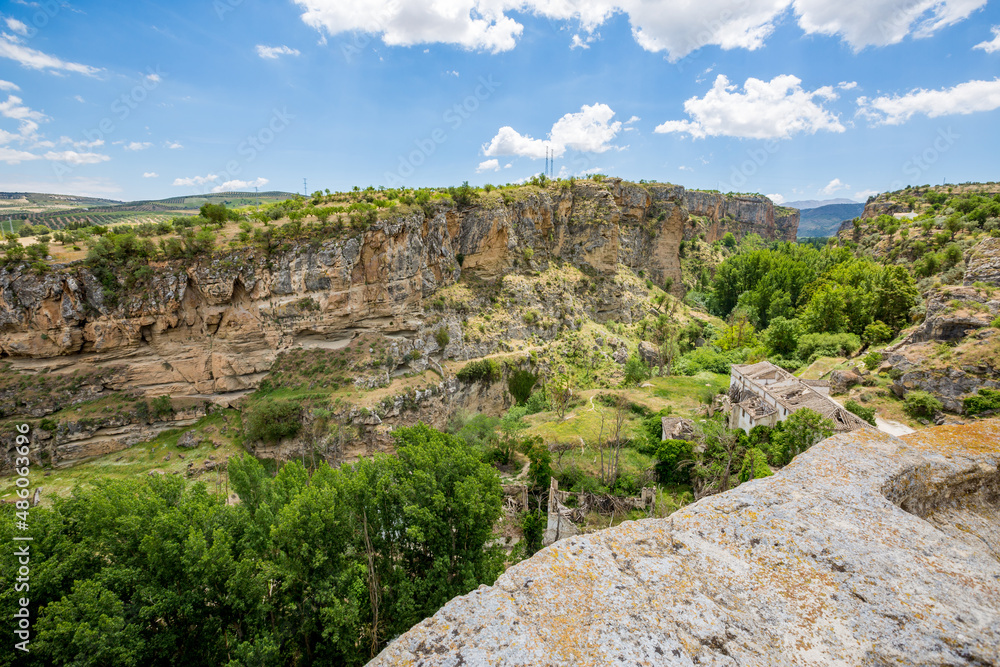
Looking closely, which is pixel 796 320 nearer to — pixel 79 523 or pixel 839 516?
pixel 839 516

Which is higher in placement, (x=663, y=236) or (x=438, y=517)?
(x=663, y=236)

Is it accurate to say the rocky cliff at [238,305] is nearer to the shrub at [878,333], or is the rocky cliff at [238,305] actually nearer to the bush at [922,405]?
the bush at [922,405]

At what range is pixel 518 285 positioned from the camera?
47594 mm

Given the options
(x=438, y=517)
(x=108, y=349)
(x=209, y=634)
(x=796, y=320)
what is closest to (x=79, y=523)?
(x=209, y=634)

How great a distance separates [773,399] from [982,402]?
28.6 feet

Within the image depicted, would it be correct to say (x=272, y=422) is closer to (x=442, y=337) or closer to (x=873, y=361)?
(x=442, y=337)

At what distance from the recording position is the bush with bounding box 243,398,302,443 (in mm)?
31156

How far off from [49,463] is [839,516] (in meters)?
43.1

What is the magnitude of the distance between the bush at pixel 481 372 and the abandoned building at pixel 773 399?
64.7 feet

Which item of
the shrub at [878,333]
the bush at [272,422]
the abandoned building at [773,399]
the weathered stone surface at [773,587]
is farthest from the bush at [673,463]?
the bush at [272,422]

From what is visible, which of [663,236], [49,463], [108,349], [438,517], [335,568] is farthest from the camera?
[663,236]

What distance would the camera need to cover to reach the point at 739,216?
12194 centimetres

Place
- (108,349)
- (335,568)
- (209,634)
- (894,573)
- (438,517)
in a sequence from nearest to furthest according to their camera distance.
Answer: (894,573) < (209,634) < (335,568) < (438,517) < (108,349)

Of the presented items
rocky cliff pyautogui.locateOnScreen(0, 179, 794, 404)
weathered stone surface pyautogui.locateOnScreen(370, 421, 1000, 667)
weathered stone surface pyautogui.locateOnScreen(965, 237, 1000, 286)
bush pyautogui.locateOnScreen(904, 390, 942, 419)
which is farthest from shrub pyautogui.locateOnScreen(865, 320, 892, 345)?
weathered stone surface pyautogui.locateOnScreen(370, 421, 1000, 667)
